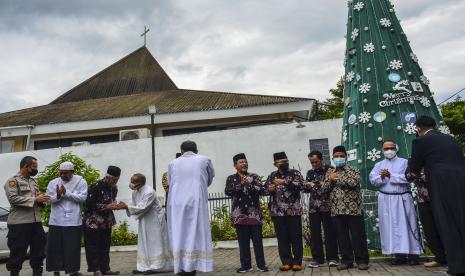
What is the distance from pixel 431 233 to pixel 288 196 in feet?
6.53

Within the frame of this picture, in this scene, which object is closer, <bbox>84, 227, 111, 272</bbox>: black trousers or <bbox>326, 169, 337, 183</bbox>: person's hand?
<bbox>326, 169, 337, 183</bbox>: person's hand

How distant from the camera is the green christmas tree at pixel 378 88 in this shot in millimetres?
7477

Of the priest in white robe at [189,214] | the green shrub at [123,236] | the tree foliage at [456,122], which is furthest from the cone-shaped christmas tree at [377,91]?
the tree foliage at [456,122]

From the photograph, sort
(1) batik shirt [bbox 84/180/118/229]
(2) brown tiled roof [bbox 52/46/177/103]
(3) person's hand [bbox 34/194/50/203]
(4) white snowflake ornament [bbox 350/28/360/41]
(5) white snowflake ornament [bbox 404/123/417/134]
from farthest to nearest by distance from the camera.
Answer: (2) brown tiled roof [bbox 52/46/177/103]
(4) white snowflake ornament [bbox 350/28/360/41]
(5) white snowflake ornament [bbox 404/123/417/134]
(1) batik shirt [bbox 84/180/118/229]
(3) person's hand [bbox 34/194/50/203]

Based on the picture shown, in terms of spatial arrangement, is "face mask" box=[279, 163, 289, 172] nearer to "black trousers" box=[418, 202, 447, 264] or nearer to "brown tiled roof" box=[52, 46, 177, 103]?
"black trousers" box=[418, 202, 447, 264]

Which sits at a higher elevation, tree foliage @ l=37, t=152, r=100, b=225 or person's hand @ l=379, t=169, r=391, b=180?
tree foliage @ l=37, t=152, r=100, b=225

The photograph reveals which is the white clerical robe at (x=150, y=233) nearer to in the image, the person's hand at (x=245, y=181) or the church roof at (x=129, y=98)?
the person's hand at (x=245, y=181)

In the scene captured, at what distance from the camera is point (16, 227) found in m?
6.25

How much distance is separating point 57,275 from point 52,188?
130 cm

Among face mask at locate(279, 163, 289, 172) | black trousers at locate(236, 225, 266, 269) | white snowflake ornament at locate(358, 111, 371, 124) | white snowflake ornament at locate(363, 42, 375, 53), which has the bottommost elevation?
black trousers at locate(236, 225, 266, 269)

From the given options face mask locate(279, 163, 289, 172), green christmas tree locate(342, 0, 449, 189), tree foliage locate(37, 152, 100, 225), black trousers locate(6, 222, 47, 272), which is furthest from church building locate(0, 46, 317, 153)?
face mask locate(279, 163, 289, 172)

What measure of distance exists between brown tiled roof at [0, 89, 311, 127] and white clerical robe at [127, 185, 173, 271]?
10524 mm

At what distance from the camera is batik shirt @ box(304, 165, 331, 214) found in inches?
263

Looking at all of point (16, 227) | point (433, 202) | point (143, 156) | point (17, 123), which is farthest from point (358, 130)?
point (17, 123)
